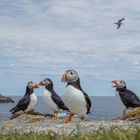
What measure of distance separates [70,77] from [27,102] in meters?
8.33

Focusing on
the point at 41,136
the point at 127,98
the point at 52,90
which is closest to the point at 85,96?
the point at 127,98

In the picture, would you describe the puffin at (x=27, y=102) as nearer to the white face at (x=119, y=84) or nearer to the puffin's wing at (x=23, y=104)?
the puffin's wing at (x=23, y=104)

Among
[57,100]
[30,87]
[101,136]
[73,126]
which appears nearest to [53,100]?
[57,100]

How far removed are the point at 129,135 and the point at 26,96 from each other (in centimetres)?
2080

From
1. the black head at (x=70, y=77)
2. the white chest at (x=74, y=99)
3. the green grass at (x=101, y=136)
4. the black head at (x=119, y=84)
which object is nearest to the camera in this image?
the green grass at (x=101, y=136)

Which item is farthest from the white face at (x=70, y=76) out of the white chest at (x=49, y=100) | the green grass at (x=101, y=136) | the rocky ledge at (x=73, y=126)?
the green grass at (x=101, y=136)

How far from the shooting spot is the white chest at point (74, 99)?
22.0 metres

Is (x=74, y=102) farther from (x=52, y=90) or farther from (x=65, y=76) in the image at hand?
(x=52, y=90)

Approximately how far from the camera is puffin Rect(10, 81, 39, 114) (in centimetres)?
3103

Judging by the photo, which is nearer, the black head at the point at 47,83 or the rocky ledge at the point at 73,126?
the rocky ledge at the point at 73,126

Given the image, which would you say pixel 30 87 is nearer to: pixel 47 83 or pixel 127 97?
pixel 47 83

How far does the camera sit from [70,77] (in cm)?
2320

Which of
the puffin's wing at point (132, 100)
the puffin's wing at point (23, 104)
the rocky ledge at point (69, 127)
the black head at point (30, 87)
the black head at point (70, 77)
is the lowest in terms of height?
the rocky ledge at point (69, 127)

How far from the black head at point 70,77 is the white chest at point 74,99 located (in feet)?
2.20
